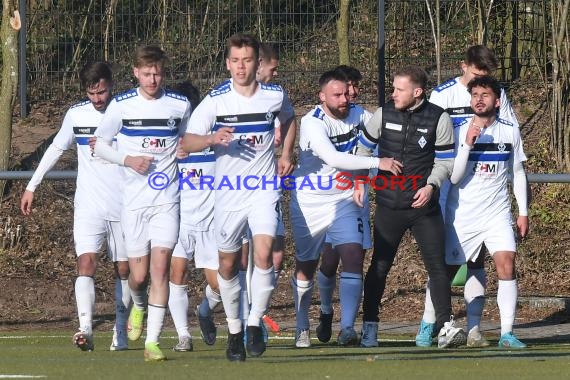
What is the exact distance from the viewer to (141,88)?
971 centimetres

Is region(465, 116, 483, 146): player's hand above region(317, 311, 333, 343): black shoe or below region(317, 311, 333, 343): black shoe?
above

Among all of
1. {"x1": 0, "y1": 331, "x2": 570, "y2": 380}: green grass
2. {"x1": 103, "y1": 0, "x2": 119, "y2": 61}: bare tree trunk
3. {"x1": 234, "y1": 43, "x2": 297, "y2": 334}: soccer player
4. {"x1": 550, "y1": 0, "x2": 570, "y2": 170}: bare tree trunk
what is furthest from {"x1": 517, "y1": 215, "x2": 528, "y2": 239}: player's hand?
{"x1": 103, "y1": 0, "x2": 119, "y2": 61}: bare tree trunk

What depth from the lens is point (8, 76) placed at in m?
16.6

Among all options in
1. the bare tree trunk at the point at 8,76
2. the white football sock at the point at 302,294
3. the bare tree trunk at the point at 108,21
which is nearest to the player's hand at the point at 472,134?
the white football sock at the point at 302,294

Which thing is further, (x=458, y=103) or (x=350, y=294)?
(x=458, y=103)

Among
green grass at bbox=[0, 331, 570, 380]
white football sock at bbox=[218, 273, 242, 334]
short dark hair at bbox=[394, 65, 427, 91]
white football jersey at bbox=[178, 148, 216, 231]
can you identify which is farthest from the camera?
white football jersey at bbox=[178, 148, 216, 231]

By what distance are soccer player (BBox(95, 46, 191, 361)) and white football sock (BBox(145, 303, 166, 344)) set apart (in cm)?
37

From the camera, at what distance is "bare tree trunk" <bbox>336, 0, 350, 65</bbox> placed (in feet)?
53.9

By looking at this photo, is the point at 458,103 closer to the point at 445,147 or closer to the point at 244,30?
the point at 445,147

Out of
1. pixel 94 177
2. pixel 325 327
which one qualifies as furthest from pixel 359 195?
pixel 94 177

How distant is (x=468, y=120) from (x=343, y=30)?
19.1 feet

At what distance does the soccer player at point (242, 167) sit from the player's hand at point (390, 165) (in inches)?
45.3

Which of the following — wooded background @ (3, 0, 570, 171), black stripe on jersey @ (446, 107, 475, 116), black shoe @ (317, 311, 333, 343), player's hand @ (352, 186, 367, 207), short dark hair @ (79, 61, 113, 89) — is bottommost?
black shoe @ (317, 311, 333, 343)

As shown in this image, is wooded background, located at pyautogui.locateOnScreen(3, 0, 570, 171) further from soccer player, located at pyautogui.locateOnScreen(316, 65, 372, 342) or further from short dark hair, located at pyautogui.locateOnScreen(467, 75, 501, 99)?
short dark hair, located at pyautogui.locateOnScreen(467, 75, 501, 99)
